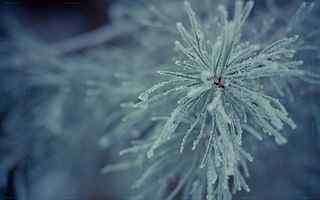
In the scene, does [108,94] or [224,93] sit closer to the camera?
[224,93]

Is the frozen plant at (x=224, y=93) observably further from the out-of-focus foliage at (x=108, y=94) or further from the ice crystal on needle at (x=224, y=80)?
the out-of-focus foliage at (x=108, y=94)

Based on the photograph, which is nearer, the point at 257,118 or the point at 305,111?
the point at 257,118

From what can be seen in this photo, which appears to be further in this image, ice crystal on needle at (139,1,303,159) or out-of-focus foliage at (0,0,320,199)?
out-of-focus foliage at (0,0,320,199)

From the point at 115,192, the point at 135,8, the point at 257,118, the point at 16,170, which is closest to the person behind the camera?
the point at 257,118

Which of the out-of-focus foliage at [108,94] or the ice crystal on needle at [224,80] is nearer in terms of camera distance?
the ice crystal on needle at [224,80]

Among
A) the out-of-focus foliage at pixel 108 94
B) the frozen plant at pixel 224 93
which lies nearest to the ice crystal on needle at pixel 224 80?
the frozen plant at pixel 224 93

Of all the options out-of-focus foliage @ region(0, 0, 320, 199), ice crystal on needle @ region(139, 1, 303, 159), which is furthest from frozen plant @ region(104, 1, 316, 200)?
out-of-focus foliage @ region(0, 0, 320, 199)

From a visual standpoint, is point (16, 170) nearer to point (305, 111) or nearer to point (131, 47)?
point (131, 47)

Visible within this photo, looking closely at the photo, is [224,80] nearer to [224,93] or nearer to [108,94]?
[224,93]

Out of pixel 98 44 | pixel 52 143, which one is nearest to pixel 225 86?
pixel 52 143

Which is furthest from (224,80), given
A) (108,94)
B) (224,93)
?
(108,94)

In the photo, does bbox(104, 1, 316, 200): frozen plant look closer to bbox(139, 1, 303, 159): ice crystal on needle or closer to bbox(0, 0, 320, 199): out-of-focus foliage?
bbox(139, 1, 303, 159): ice crystal on needle
